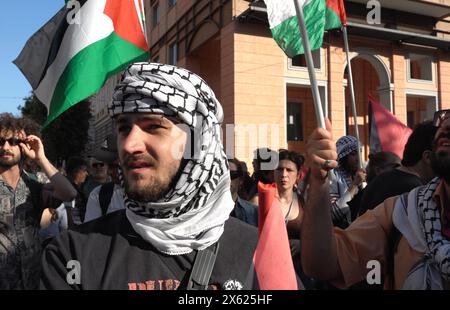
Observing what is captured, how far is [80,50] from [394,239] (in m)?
2.83

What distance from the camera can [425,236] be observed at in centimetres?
203

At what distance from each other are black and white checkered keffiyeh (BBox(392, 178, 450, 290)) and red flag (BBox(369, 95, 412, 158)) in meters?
3.29

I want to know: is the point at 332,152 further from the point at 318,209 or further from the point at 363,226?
the point at 363,226

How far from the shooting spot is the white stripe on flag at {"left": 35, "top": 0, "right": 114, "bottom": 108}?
367cm

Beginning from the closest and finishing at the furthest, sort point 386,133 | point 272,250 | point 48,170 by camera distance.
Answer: point 272,250 → point 48,170 → point 386,133

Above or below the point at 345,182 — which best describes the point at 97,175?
above

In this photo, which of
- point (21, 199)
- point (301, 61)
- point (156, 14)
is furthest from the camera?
point (156, 14)

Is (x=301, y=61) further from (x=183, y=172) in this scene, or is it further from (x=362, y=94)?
(x=183, y=172)

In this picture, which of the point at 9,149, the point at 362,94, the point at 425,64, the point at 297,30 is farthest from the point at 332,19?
the point at 362,94

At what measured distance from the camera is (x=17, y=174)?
119 inches

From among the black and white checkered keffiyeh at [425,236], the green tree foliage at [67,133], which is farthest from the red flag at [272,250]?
the green tree foliage at [67,133]
